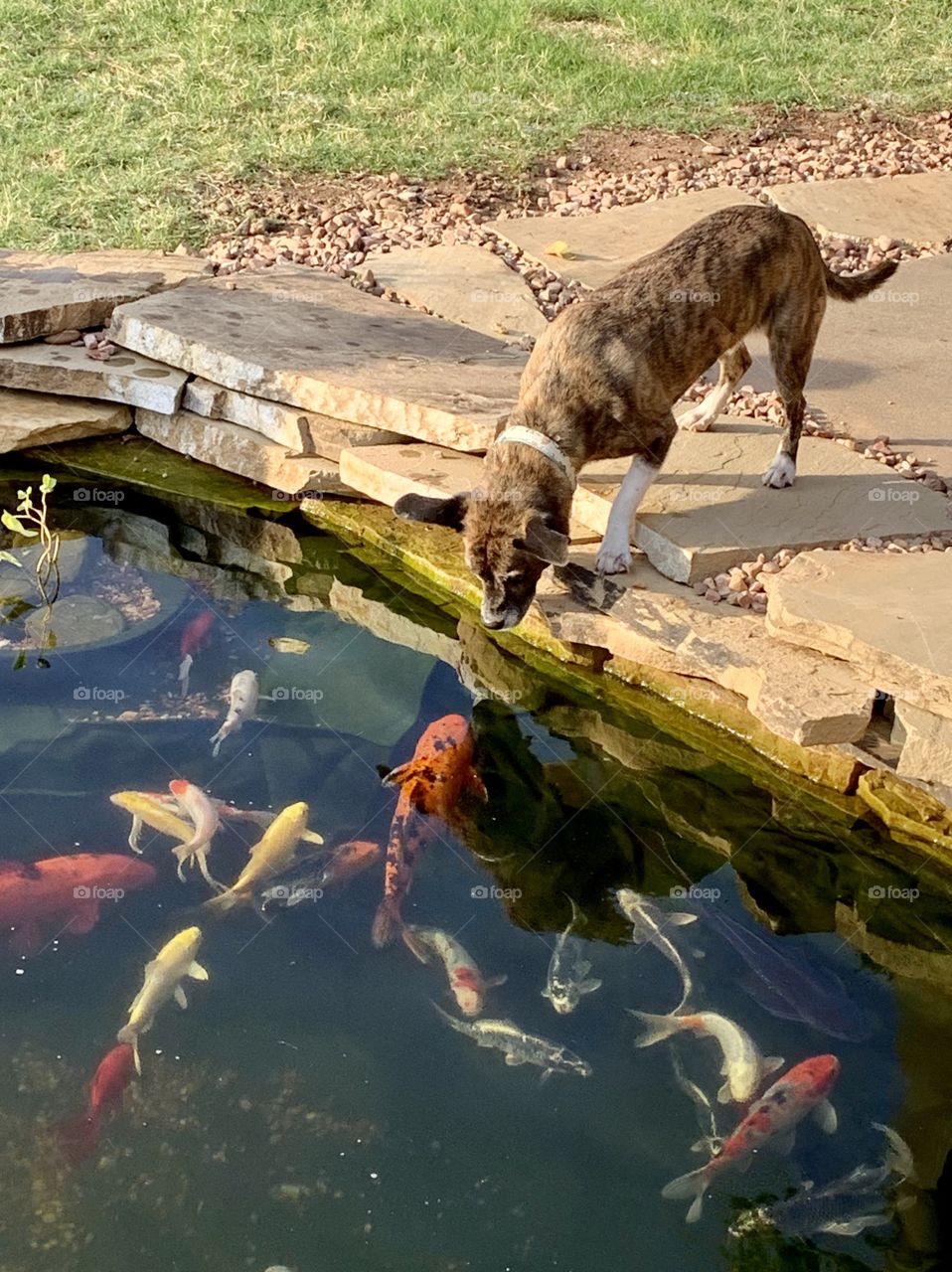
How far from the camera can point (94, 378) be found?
7938mm

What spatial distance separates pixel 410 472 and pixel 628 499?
1179 millimetres

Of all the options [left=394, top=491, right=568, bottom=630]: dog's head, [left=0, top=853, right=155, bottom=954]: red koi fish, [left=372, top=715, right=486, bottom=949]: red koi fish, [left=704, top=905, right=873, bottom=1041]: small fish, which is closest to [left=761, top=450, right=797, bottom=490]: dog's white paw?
[left=394, top=491, right=568, bottom=630]: dog's head

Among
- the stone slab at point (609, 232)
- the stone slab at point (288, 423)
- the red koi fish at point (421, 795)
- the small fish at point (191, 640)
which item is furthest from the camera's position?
the stone slab at point (609, 232)

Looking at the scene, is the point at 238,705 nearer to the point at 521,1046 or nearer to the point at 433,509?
the point at 433,509

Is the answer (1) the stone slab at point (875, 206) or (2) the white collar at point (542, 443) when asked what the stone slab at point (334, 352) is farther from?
(1) the stone slab at point (875, 206)

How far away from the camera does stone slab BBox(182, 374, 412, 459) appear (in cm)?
748

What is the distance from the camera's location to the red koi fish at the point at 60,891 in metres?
5.04

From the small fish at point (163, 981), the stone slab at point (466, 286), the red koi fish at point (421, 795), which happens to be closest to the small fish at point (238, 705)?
the red koi fish at point (421, 795)

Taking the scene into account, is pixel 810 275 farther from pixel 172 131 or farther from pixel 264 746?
pixel 172 131

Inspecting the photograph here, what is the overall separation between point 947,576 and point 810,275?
5.67 feet

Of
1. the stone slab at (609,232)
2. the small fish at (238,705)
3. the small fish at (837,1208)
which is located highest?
the stone slab at (609,232)

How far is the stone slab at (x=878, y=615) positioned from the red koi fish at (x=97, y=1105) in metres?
2.97

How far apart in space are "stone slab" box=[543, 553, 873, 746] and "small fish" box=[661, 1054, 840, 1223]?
1.33 meters

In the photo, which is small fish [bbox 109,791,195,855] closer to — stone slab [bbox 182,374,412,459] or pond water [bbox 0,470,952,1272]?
pond water [bbox 0,470,952,1272]
